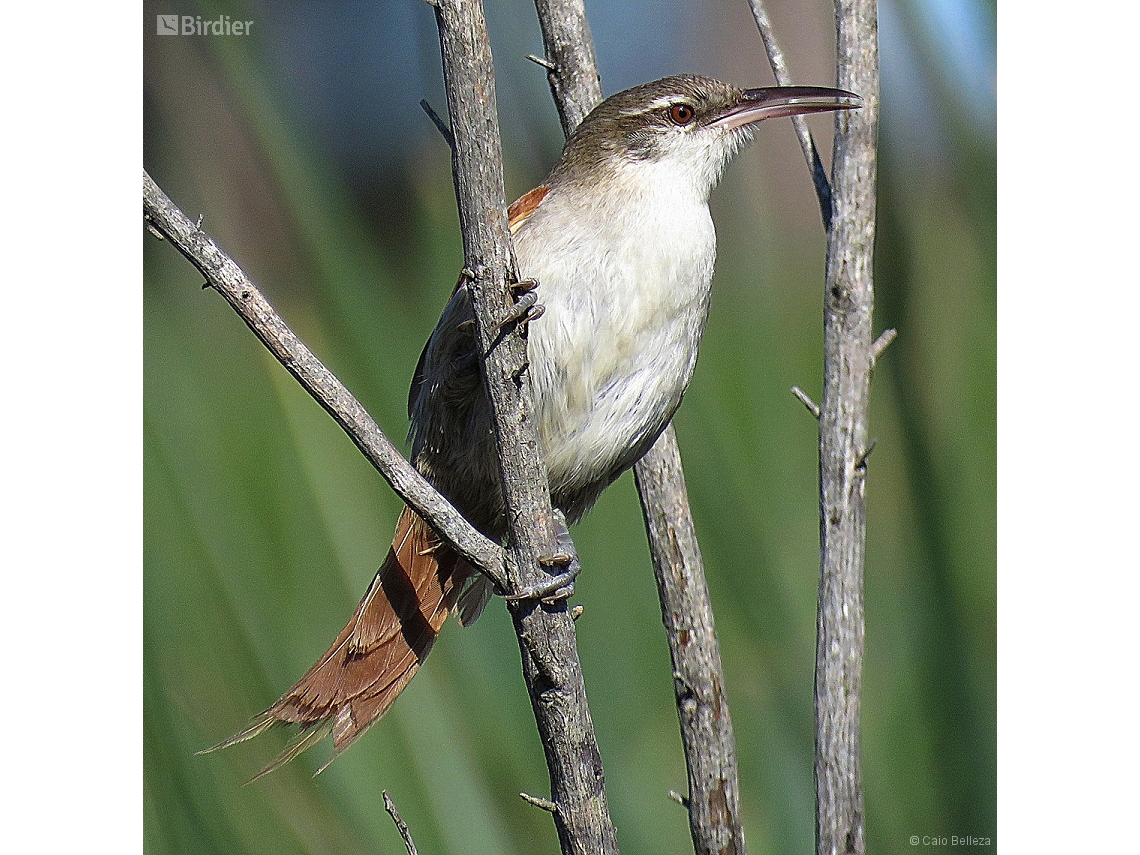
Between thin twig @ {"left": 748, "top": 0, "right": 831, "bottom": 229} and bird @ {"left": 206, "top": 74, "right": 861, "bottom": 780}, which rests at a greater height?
thin twig @ {"left": 748, "top": 0, "right": 831, "bottom": 229}

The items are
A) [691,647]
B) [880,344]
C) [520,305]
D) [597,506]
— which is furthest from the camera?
[597,506]

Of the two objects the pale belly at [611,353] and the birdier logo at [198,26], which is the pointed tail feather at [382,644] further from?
the birdier logo at [198,26]

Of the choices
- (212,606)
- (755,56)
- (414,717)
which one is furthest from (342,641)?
(755,56)

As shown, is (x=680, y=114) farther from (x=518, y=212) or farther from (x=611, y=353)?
(x=611, y=353)

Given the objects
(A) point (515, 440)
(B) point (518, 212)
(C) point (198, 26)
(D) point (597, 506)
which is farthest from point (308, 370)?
(C) point (198, 26)

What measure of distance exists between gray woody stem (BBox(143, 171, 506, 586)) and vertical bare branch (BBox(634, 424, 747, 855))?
0.47 metres

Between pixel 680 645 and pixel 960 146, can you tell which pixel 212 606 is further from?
pixel 960 146

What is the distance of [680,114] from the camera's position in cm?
168

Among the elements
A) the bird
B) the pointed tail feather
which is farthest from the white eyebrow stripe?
the pointed tail feather

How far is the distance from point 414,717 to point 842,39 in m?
1.33

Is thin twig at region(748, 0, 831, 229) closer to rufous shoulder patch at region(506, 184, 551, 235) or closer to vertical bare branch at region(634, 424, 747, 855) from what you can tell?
rufous shoulder patch at region(506, 184, 551, 235)

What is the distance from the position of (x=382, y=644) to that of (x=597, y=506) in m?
0.51

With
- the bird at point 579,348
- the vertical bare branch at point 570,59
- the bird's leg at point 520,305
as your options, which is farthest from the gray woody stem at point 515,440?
the vertical bare branch at point 570,59

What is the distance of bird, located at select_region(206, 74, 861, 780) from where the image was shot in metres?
1.52
